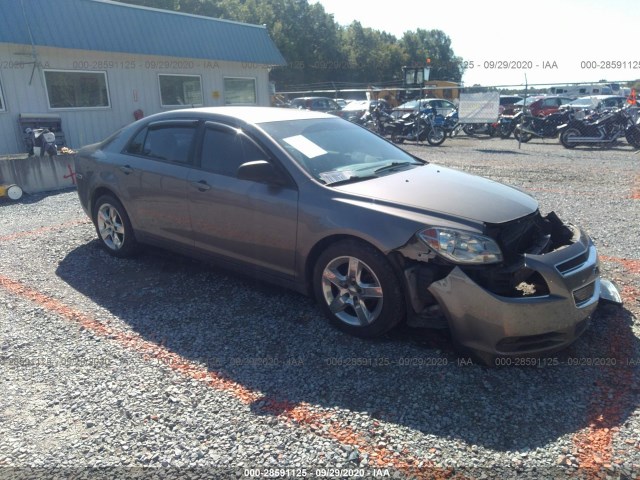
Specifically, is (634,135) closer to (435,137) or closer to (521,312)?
(435,137)

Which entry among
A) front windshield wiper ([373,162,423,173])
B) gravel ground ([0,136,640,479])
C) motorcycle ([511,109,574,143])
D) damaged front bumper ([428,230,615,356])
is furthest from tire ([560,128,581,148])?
damaged front bumper ([428,230,615,356])

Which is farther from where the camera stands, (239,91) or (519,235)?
(239,91)

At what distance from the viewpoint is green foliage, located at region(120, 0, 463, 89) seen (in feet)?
154

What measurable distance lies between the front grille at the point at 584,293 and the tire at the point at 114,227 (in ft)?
13.4

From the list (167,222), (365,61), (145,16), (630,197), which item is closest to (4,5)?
(145,16)

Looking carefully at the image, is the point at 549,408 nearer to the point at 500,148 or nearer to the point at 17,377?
the point at 17,377

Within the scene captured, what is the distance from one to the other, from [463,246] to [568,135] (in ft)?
47.8

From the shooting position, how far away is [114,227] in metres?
5.23

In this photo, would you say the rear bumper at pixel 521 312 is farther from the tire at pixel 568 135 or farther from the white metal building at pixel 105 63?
the tire at pixel 568 135

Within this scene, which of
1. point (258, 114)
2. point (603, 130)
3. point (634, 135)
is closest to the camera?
point (258, 114)

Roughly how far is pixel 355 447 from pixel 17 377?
88.1 inches

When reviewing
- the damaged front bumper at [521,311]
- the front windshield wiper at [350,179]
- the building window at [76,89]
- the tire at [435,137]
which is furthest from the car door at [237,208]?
the tire at [435,137]

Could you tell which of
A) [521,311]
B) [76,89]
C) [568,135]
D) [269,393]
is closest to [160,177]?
[269,393]

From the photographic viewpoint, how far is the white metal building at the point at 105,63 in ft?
38.4
